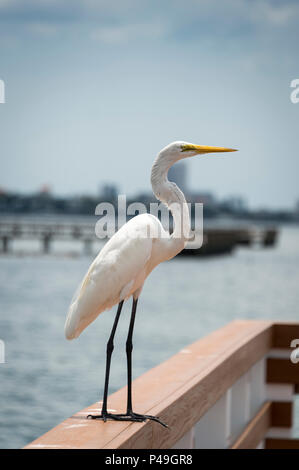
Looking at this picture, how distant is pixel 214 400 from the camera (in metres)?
2.52

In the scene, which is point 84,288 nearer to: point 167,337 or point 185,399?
point 185,399

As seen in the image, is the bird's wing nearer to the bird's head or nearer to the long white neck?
the long white neck

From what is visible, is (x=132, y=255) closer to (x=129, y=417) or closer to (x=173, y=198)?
(x=173, y=198)

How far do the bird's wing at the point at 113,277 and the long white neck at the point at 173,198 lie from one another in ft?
0.27

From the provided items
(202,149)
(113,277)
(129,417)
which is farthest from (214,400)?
(202,149)

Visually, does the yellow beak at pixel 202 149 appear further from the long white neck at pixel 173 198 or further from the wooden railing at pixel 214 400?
the wooden railing at pixel 214 400

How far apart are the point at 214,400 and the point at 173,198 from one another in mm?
845

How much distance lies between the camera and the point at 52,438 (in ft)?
5.69

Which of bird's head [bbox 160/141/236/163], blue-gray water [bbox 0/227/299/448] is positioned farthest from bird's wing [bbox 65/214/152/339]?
blue-gray water [bbox 0/227/299/448]

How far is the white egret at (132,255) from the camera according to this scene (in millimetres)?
1991

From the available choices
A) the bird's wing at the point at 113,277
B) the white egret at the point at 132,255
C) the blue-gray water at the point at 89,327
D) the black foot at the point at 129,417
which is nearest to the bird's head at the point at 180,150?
the white egret at the point at 132,255

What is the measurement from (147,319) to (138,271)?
15.5 metres

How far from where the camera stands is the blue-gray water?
27.0 ft
